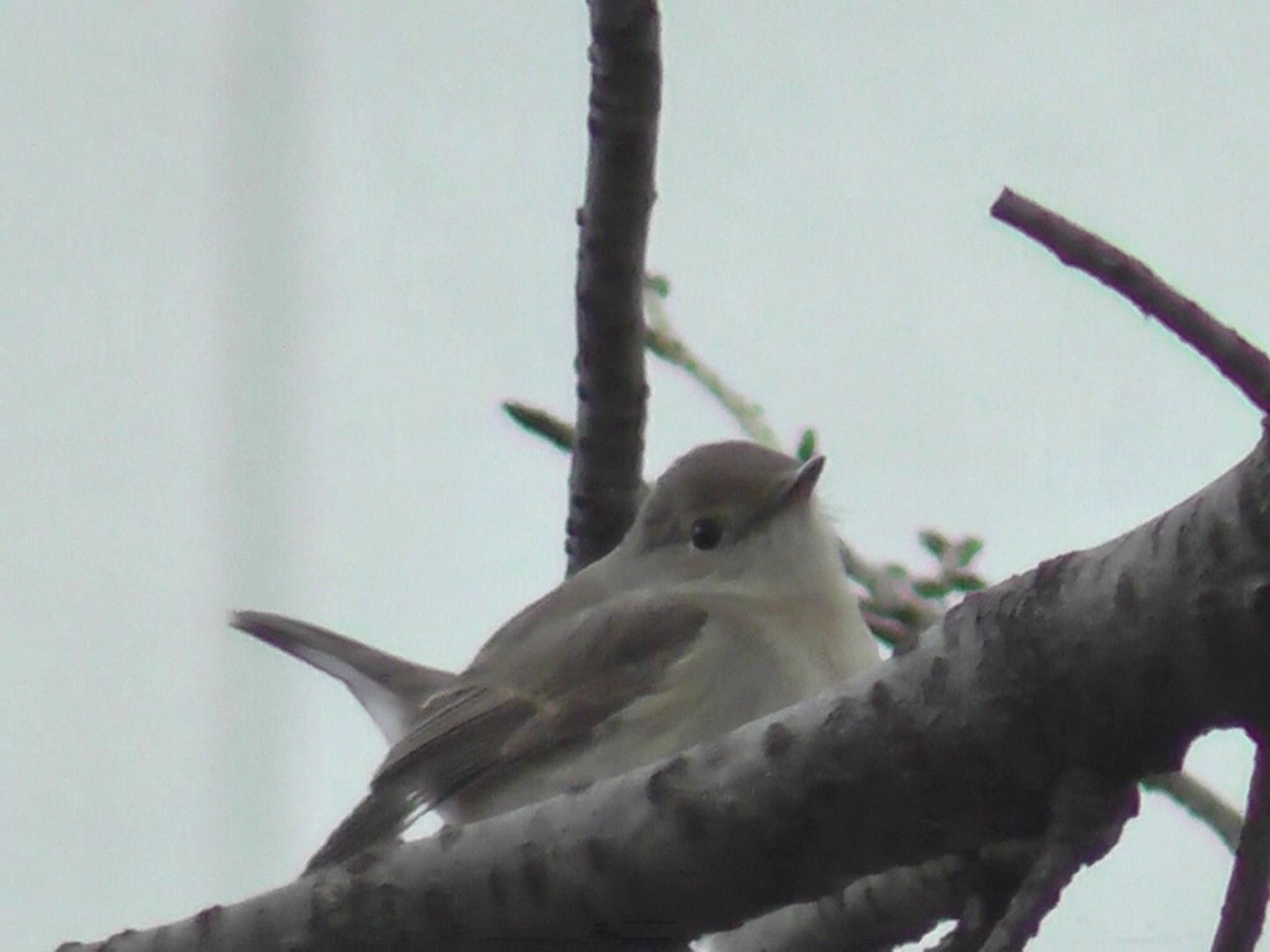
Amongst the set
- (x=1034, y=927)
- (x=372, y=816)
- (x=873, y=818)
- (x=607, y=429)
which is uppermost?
(x=607, y=429)

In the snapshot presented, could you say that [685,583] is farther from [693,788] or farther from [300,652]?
[693,788]

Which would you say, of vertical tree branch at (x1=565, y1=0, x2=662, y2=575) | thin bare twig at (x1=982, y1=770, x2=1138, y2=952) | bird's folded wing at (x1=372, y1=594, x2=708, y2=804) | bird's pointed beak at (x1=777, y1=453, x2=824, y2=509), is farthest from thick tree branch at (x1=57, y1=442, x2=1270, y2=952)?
bird's pointed beak at (x1=777, y1=453, x2=824, y2=509)

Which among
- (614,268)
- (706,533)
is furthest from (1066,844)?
(706,533)

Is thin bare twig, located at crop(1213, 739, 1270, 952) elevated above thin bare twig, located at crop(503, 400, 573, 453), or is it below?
below

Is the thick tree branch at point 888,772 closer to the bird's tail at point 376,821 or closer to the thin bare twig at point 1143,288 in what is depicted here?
the thin bare twig at point 1143,288

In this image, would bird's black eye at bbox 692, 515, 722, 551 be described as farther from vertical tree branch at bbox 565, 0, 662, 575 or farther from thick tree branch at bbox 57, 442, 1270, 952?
thick tree branch at bbox 57, 442, 1270, 952

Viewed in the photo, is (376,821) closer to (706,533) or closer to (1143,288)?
A: (706,533)

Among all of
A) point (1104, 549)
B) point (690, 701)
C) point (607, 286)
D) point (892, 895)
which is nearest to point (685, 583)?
point (690, 701)

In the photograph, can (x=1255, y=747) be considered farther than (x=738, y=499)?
No
